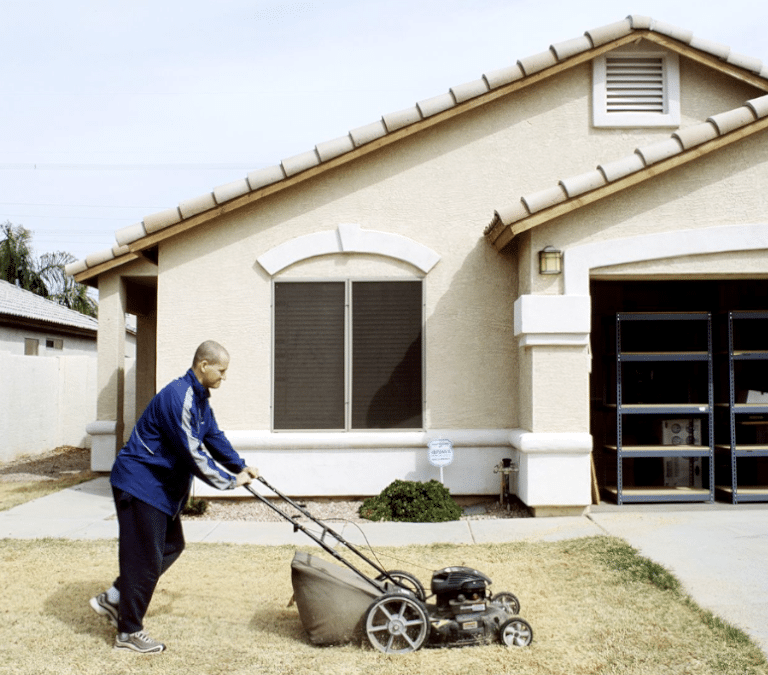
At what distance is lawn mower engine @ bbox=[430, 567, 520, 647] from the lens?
206 inches

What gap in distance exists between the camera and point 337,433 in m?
Result: 10.3

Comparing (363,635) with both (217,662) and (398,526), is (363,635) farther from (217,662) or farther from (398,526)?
(398,526)

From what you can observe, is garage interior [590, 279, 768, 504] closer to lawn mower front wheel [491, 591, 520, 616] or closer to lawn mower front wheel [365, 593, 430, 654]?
lawn mower front wheel [491, 591, 520, 616]

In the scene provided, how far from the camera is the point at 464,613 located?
17.2 feet

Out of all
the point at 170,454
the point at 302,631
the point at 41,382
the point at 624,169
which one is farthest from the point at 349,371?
the point at 41,382

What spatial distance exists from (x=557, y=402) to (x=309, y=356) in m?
3.07

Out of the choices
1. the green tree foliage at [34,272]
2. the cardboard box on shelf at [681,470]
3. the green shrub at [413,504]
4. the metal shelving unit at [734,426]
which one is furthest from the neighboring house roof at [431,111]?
the green tree foliage at [34,272]

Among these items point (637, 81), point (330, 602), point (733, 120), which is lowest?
point (330, 602)

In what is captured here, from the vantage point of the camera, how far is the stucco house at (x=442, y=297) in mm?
10195

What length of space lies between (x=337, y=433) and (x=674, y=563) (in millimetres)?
4432

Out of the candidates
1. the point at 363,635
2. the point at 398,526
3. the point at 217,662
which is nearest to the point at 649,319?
the point at 398,526

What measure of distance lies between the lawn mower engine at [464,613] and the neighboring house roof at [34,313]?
577 inches

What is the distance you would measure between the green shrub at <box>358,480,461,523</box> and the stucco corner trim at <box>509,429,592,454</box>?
42.9 inches

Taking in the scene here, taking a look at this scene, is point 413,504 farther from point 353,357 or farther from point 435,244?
point 435,244
